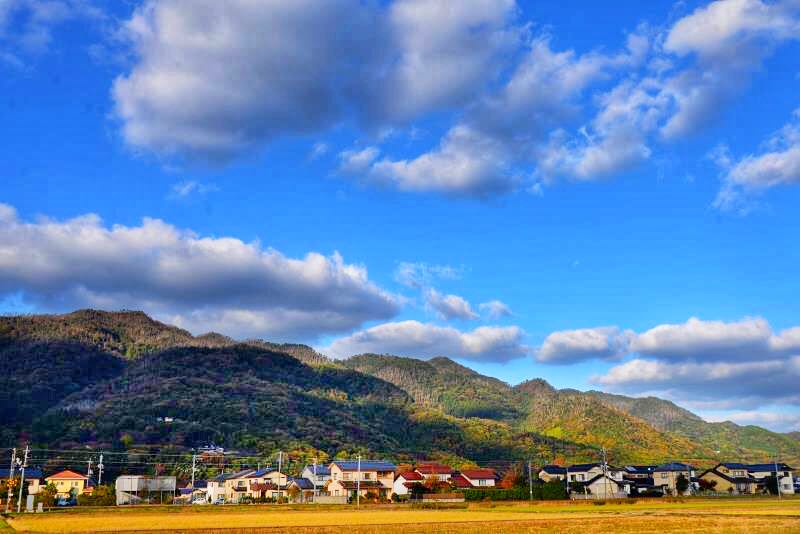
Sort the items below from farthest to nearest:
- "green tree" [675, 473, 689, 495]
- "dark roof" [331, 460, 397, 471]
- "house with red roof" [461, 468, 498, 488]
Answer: "house with red roof" [461, 468, 498, 488]
"green tree" [675, 473, 689, 495]
"dark roof" [331, 460, 397, 471]

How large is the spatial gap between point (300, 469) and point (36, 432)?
77.2 m

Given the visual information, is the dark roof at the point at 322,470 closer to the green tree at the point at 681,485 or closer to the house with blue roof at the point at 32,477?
the house with blue roof at the point at 32,477

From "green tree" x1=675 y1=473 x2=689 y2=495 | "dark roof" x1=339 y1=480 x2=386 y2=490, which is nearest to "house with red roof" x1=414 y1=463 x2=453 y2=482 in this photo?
"dark roof" x1=339 y1=480 x2=386 y2=490

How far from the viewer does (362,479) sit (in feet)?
345

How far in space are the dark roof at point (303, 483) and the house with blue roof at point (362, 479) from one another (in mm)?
4129

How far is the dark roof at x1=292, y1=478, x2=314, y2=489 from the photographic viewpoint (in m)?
106

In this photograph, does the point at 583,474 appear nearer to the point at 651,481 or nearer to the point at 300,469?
the point at 651,481

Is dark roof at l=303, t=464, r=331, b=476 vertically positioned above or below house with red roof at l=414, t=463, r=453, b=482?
above

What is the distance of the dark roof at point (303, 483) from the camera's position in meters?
106

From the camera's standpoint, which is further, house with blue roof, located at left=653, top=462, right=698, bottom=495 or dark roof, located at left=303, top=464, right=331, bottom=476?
house with blue roof, located at left=653, top=462, right=698, bottom=495

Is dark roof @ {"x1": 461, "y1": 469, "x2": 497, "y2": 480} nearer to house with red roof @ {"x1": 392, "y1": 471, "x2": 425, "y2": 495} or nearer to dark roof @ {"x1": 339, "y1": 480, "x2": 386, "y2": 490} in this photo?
house with red roof @ {"x1": 392, "y1": 471, "x2": 425, "y2": 495}

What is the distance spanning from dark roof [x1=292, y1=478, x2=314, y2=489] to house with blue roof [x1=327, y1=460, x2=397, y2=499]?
4.13 metres

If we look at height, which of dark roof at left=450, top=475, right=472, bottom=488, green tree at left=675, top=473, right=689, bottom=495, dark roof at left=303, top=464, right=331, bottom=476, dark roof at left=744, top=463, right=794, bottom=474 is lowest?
green tree at left=675, top=473, right=689, bottom=495

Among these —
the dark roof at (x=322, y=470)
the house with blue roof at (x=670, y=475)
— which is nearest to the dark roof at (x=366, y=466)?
the dark roof at (x=322, y=470)
